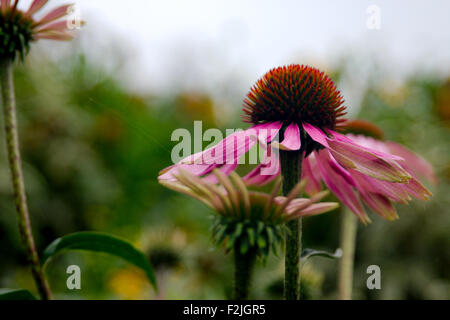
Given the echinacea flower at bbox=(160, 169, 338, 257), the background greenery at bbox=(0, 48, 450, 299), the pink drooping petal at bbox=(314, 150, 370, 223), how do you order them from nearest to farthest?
the echinacea flower at bbox=(160, 169, 338, 257) → the pink drooping petal at bbox=(314, 150, 370, 223) → the background greenery at bbox=(0, 48, 450, 299)

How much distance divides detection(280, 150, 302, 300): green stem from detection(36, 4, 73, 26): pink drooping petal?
0.27 m

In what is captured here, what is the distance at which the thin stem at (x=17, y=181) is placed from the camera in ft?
1.23

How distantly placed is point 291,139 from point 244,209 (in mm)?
71

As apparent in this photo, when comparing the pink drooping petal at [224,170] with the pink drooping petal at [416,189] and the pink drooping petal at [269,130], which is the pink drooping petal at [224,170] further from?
the pink drooping petal at [416,189]

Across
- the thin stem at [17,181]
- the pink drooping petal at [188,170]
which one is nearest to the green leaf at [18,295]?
the thin stem at [17,181]

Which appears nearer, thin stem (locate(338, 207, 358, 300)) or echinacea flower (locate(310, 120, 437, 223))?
echinacea flower (locate(310, 120, 437, 223))

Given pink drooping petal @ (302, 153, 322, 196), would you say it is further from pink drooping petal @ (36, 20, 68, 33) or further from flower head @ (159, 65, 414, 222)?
pink drooping petal @ (36, 20, 68, 33)

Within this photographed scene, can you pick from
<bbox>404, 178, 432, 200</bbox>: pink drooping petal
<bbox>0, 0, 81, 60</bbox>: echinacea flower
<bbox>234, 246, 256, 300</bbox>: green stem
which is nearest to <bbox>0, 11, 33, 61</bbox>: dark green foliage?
<bbox>0, 0, 81, 60</bbox>: echinacea flower

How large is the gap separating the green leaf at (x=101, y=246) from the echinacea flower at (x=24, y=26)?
0.63 ft

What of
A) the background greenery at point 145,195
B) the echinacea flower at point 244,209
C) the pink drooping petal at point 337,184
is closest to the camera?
the echinacea flower at point 244,209

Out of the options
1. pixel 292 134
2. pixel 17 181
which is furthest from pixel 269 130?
pixel 17 181

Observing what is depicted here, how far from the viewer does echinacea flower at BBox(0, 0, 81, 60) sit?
0.40 m

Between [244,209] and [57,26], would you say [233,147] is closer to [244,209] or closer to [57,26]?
[244,209]
